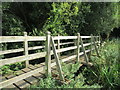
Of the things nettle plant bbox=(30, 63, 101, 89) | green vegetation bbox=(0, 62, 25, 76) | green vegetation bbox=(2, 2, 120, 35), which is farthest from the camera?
green vegetation bbox=(2, 2, 120, 35)

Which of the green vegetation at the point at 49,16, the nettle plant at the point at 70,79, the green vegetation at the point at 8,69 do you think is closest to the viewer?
the nettle plant at the point at 70,79

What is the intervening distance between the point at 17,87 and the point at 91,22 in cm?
715

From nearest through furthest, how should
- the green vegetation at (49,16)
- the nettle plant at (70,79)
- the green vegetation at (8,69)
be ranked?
the nettle plant at (70,79) < the green vegetation at (8,69) < the green vegetation at (49,16)

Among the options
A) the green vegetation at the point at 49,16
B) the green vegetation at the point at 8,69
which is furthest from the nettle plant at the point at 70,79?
the green vegetation at the point at 49,16

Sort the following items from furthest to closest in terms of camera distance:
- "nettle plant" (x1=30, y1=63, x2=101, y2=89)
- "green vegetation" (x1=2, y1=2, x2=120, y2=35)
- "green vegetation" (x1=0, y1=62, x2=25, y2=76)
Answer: "green vegetation" (x1=2, y1=2, x2=120, y2=35) → "green vegetation" (x1=0, y1=62, x2=25, y2=76) → "nettle plant" (x1=30, y1=63, x2=101, y2=89)

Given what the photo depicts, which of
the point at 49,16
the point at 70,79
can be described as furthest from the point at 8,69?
the point at 49,16

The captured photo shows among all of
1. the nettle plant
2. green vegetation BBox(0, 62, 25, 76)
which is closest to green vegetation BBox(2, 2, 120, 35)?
green vegetation BBox(0, 62, 25, 76)

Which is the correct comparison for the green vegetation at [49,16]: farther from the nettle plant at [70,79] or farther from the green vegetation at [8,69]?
the nettle plant at [70,79]

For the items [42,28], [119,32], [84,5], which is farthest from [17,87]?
[119,32]

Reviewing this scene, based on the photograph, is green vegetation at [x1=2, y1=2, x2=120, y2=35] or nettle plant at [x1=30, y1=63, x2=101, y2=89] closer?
nettle plant at [x1=30, y1=63, x2=101, y2=89]

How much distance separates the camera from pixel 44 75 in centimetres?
277

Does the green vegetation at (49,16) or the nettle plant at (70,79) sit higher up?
the green vegetation at (49,16)

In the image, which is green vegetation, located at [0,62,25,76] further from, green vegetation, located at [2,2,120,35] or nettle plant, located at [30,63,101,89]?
green vegetation, located at [2,2,120,35]

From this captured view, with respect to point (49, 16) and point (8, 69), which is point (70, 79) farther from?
point (49, 16)
